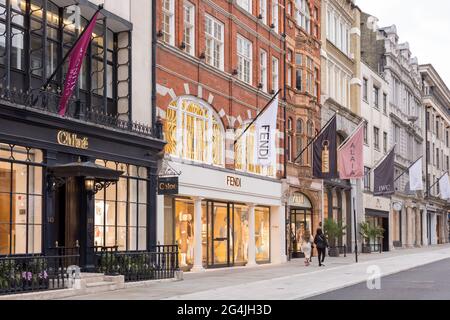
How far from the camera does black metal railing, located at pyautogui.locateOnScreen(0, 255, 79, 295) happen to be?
1738 cm

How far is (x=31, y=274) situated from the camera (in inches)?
711

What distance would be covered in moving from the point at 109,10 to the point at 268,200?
1480cm

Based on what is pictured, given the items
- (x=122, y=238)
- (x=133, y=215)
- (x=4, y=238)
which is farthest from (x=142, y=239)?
(x=4, y=238)

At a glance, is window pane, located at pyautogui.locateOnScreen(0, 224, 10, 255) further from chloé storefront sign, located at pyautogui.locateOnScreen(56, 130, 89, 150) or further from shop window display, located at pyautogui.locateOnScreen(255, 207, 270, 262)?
shop window display, located at pyautogui.locateOnScreen(255, 207, 270, 262)

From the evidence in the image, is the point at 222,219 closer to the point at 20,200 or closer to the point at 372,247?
the point at 20,200

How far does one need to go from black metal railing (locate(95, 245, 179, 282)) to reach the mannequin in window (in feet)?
11.8

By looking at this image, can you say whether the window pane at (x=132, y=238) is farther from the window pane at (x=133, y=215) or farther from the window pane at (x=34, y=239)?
the window pane at (x=34, y=239)

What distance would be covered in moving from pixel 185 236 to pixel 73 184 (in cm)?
803

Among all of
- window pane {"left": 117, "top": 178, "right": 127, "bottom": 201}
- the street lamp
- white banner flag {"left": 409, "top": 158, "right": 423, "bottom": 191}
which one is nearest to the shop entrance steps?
the street lamp

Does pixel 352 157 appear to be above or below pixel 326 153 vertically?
below

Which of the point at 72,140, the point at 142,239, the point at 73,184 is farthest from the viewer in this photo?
the point at 142,239

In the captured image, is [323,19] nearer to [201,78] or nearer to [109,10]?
[201,78]

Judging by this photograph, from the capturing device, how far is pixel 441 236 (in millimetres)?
85438
